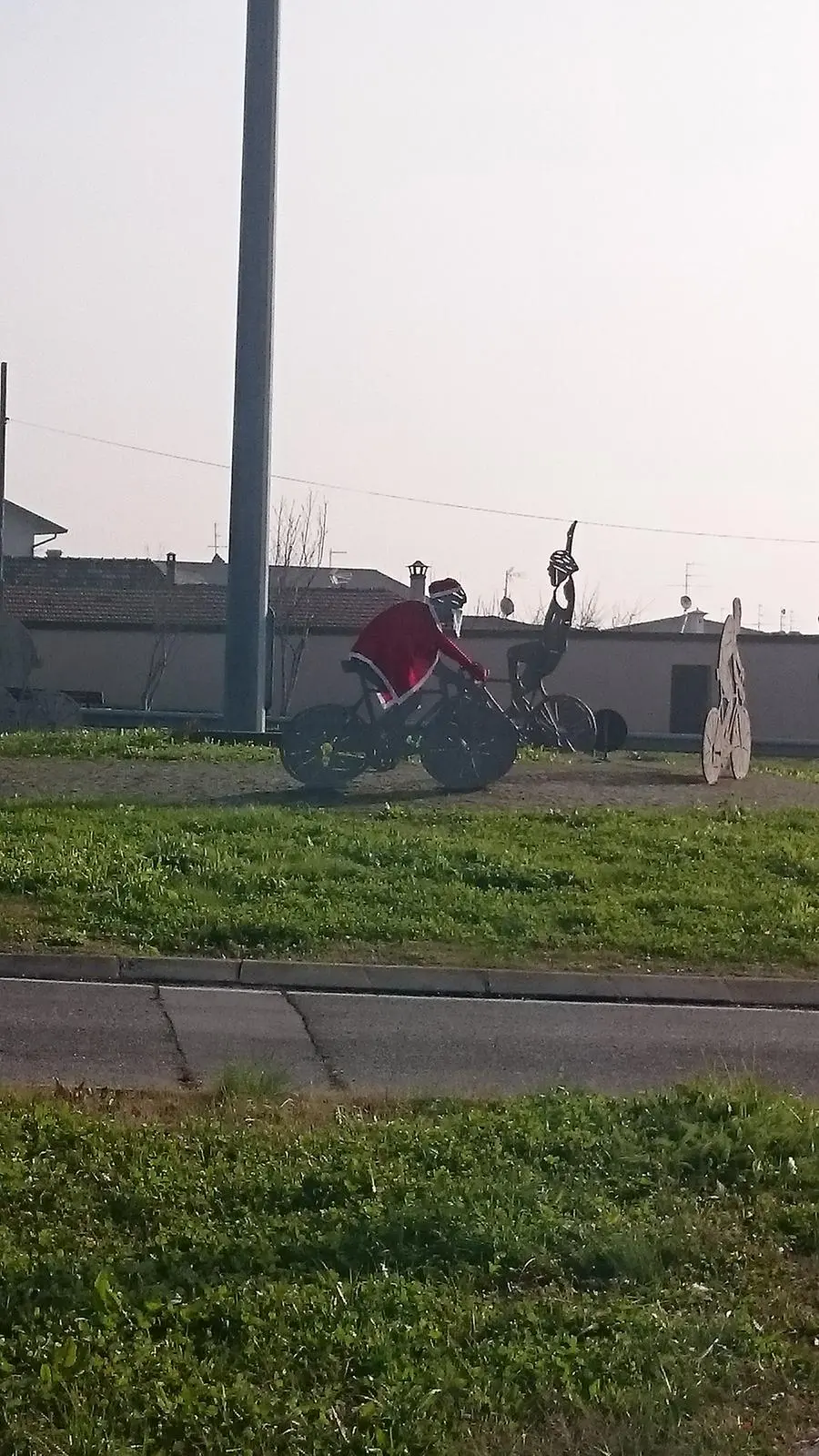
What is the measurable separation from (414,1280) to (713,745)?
547 inches

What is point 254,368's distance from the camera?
22.6 m

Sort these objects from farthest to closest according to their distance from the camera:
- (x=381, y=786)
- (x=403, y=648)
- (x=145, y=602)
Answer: (x=145, y=602)
(x=381, y=786)
(x=403, y=648)

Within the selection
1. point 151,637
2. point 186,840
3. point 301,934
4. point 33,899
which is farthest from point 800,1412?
A: point 151,637

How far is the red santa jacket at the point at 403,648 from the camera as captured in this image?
635 inches

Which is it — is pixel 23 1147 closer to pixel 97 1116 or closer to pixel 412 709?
pixel 97 1116

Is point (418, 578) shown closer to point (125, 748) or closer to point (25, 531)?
point (125, 748)

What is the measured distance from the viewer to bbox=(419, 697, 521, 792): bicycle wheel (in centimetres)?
1647

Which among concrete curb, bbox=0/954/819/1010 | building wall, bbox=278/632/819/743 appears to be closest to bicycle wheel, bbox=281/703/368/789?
concrete curb, bbox=0/954/819/1010

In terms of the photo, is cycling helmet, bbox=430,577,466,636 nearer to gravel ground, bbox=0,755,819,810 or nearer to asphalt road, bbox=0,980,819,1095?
gravel ground, bbox=0,755,819,810

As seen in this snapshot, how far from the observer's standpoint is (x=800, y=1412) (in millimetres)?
4176

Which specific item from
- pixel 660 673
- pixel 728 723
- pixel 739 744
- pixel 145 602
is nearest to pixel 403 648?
pixel 728 723

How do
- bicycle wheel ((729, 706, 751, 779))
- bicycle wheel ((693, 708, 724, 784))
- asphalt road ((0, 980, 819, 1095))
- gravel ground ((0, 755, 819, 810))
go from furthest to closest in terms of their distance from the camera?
bicycle wheel ((729, 706, 751, 779)) < bicycle wheel ((693, 708, 724, 784)) < gravel ground ((0, 755, 819, 810)) < asphalt road ((0, 980, 819, 1095))

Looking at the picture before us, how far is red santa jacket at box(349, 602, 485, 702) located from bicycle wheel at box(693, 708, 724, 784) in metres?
3.01

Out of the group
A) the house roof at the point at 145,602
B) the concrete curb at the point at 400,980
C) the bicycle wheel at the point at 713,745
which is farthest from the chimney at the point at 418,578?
the house roof at the point at 145,602
